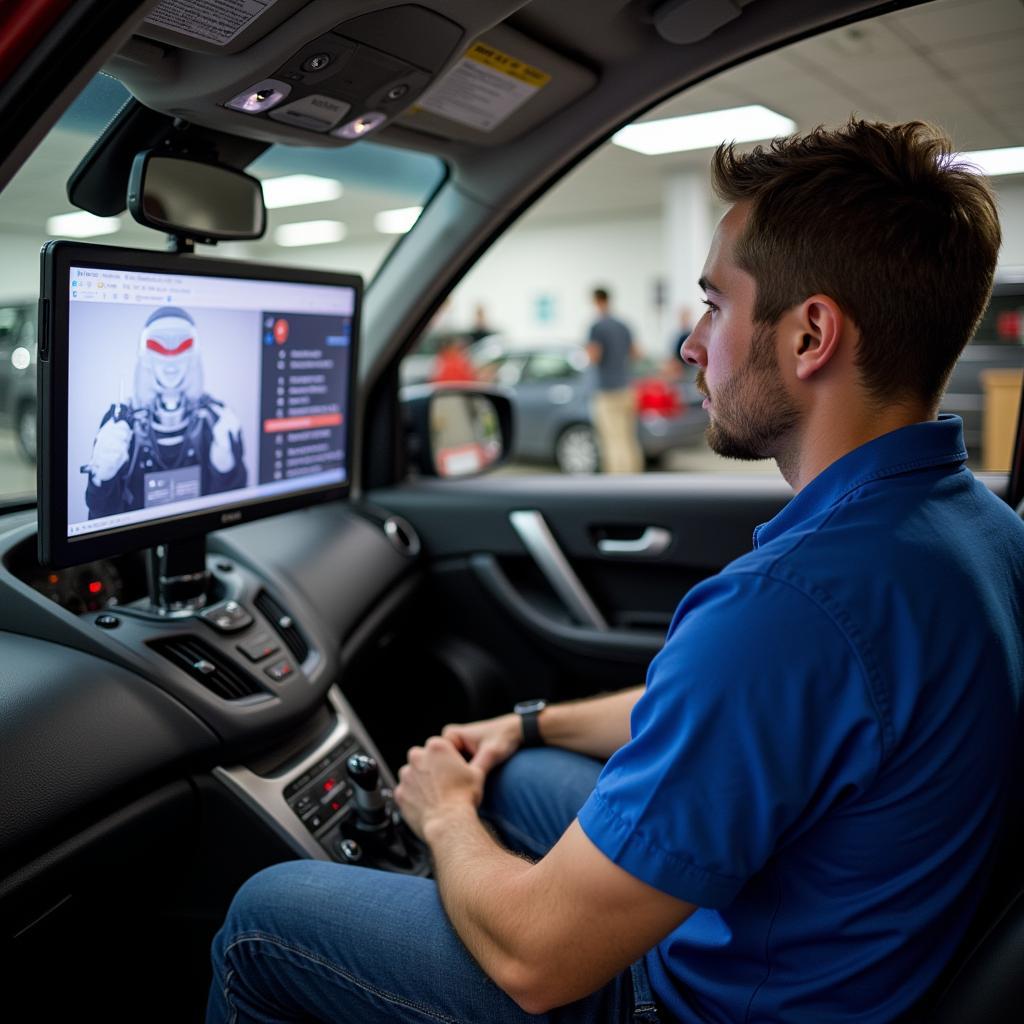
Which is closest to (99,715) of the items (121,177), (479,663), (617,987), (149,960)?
(149,960)

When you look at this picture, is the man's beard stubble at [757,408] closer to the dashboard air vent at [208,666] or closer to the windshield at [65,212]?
the windshield at [65,212]

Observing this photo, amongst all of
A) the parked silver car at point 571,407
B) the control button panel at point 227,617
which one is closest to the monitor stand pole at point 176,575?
the control button panel at point 227,617

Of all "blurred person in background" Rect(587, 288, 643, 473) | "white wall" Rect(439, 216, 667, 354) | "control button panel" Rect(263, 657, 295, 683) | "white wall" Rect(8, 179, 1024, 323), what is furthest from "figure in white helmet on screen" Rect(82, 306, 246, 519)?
"white wall" Rect(439, 216, 667, 354)

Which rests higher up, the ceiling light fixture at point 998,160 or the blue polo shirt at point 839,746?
the ceiling light fixture at point 998,160

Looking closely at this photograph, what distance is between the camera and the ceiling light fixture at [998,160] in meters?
1.11

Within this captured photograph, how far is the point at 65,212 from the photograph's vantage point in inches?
76.2

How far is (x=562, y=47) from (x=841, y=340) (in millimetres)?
1157

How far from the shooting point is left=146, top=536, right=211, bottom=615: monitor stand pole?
1.68 metres

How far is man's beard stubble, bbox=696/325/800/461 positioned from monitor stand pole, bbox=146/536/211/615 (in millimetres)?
980

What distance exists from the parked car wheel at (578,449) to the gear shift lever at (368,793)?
24.7ft

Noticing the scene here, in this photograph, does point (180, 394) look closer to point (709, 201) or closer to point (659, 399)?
point (709, 201)

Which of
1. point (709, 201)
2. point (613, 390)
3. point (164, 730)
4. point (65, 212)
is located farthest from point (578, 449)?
point (164, 730)

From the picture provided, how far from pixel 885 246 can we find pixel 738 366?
20 centimetres

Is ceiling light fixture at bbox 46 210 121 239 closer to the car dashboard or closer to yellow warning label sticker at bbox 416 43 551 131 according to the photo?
the car dashboard
